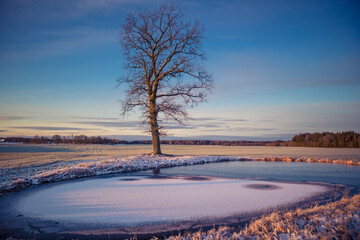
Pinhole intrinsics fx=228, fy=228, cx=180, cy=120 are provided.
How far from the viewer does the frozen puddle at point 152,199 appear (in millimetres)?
7277

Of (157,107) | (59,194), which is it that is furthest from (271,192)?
(157,107)

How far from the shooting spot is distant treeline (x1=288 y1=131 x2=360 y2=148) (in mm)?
67700

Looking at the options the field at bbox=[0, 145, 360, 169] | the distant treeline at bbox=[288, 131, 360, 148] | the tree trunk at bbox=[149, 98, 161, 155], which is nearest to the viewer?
the tree trunk at bbox=[149, 98, 161, 155]

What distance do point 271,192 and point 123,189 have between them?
6982 mm

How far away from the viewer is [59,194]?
9.95 meters

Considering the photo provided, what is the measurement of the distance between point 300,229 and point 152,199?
560 centimetres

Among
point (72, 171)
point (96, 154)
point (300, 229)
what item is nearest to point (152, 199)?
point (300, 229)

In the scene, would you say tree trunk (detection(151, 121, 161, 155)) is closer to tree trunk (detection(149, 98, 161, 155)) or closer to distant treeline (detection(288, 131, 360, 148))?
tree trunk (detection(149, 98, 161, 155))

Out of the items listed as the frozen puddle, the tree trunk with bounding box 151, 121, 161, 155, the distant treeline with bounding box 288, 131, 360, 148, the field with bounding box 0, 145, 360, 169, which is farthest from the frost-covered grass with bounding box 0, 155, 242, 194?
the distant treeline with bounding box 288, 131, 360, 148

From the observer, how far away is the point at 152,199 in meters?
9.27

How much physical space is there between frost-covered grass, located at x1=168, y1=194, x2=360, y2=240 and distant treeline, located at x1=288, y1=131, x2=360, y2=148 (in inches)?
2985

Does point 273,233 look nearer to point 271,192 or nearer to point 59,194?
point 271,192

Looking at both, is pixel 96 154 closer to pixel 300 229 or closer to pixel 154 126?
pixel 154 126

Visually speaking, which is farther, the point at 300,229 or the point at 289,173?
the point at 289,173
